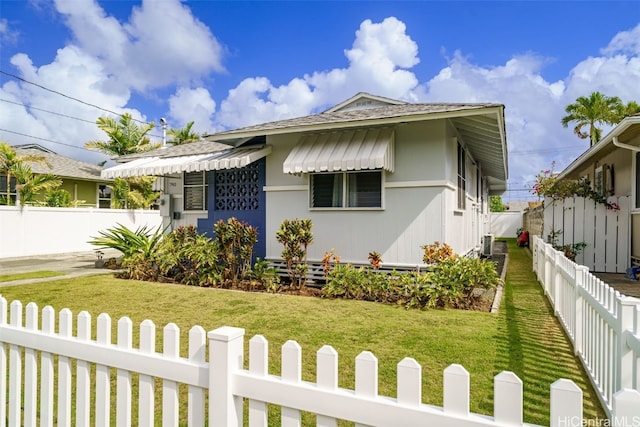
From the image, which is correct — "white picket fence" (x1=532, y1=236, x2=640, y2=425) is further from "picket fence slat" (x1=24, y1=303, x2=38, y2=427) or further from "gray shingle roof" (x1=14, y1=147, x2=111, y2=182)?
"gray shingle roof" (x1=14, y1=147, x2=111, y2=182)

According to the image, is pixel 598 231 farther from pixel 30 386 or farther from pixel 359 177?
pixel 30 386

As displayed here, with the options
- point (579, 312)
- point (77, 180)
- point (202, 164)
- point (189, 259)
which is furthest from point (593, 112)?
point (77, 180)

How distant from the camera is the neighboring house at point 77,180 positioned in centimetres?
2182

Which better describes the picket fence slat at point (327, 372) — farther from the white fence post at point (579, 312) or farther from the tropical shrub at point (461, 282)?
the tropical shrub at point (461, 282)

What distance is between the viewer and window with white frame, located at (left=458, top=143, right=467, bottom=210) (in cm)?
1069

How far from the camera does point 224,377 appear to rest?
2021mm

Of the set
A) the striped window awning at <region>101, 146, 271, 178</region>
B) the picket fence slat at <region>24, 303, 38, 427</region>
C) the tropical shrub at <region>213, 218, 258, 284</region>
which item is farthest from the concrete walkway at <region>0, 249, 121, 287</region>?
the picket fence slat at <region>24, 303, 38, 427</region>

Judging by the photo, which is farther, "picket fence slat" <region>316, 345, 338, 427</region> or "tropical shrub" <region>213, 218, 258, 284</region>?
"tropical shrub" <region>213, 218, 258, 284</region>

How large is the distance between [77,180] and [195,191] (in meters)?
16.4

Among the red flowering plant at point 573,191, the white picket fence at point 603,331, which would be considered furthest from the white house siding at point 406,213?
the red flowering plant at point 573,191

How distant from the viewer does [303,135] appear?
10.1 metres

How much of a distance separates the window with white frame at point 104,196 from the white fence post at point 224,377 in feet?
91.7

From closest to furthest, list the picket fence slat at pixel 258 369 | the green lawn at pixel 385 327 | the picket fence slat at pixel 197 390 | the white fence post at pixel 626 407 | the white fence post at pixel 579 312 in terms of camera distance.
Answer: the white fence post at pixel 626 407 → the picket fence slat at pixel 258 369 → the picket fence slat at pixel 197 390 → the green lawn at pixel 385 327 → the white fence post at pixel 579 312

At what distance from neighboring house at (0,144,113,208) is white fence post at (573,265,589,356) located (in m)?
23.2
